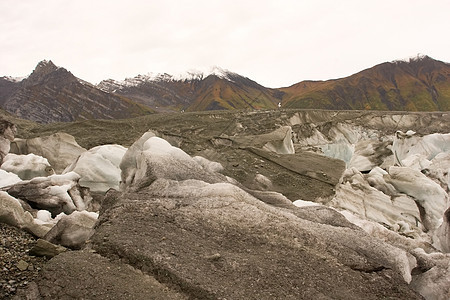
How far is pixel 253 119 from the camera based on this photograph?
53.7 meters

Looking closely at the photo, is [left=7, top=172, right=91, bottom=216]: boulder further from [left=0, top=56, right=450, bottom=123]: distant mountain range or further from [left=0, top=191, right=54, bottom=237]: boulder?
[left=0, top=56, right=450, bottom=123]: distant mountain range

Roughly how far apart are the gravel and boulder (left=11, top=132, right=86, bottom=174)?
1406 centimetres

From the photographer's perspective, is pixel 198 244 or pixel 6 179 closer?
pixel 198 244

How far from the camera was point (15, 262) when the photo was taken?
19.6 ft

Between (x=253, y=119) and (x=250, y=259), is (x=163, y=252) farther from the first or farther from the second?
(x=253, y=119)

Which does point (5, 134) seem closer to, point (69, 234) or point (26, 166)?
point (26, 166)

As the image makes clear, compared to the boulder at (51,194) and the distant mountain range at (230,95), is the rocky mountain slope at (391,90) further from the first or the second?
the boulder at (51,194)

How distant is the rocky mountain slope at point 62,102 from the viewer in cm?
11281

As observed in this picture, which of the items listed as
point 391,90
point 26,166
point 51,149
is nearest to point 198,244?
point 26,166

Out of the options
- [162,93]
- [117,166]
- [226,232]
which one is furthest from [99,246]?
[162,93]

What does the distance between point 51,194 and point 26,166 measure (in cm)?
484

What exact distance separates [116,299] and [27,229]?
166 inches

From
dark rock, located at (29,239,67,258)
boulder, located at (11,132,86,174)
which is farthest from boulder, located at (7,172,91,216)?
boulder, located at (11,132,86,174)

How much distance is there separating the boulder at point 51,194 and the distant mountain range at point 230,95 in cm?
→ 10880
